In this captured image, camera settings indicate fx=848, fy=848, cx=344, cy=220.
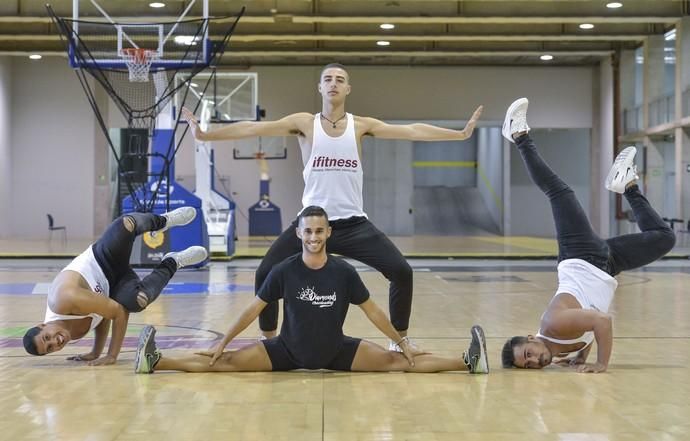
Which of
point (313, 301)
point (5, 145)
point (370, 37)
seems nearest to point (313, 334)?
point (313, 301)

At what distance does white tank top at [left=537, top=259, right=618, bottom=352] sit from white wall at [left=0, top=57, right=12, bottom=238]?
76.9ft

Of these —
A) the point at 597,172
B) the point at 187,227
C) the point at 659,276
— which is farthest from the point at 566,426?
the point at 597,172

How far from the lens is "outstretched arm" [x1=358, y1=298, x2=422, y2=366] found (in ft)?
16.4

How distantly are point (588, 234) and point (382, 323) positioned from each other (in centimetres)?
159

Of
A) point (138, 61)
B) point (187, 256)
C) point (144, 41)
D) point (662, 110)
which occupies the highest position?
point (662, 110)

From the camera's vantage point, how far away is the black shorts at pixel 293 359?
5078 millimetres

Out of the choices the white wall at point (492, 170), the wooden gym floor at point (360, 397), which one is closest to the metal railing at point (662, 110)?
the white wall at point (492, 170)

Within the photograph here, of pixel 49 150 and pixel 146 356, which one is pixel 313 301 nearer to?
pixel 146 356

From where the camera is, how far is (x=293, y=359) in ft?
16.6

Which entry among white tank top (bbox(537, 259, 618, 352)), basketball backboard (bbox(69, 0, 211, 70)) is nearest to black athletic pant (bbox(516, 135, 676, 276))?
white tank top (bbox(537, 259, 618, 352))

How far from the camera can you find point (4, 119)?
26.4 meters

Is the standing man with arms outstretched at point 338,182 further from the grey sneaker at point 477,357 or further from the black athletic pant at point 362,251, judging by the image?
the grey sneaker at point 477,357

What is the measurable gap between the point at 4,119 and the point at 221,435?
2523 centimetres

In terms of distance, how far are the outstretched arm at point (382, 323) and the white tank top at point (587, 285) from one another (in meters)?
0.88
